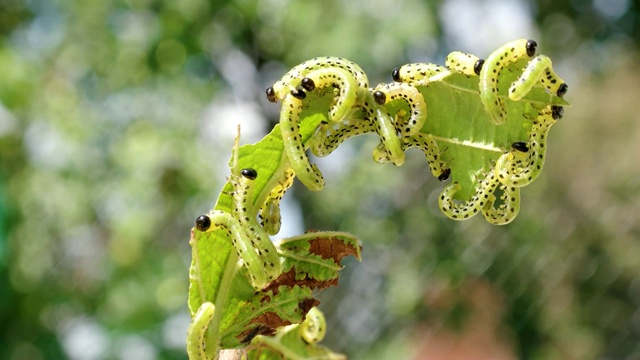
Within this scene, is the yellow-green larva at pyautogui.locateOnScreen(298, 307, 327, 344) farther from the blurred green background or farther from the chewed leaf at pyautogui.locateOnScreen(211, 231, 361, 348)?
the blurred green background

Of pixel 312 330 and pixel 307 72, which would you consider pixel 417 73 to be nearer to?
pixel 307 72

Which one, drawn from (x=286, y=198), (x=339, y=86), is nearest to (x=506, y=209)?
(x=339, y=86)

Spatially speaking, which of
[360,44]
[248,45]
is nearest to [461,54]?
[360,44]

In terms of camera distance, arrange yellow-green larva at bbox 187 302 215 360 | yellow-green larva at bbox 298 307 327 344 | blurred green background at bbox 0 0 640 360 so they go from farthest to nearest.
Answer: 1. blurred green background at bbox 0 0 640 360
2. yellow-green larva at bbox 298 307 327 344
3. yellow-green larva at bbox 187 302 215 360

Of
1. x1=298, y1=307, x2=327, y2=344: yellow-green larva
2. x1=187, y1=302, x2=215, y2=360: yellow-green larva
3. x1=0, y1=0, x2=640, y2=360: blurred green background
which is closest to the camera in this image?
x1=187, y1=302, x2=215, y2=360: yellow-green larva

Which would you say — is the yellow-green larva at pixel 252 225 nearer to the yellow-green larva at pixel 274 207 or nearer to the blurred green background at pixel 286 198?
the yellow-green larva at pixel 274 207

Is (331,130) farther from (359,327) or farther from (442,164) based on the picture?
(359,327)

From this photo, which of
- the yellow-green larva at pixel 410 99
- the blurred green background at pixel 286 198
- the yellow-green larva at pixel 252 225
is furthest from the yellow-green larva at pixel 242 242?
the blurred green background at pixel 286 198

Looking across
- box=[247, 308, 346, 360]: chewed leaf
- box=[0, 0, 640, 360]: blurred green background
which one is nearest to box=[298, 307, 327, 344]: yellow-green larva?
box=[247, 308, 346, 360]: chewed leaf
